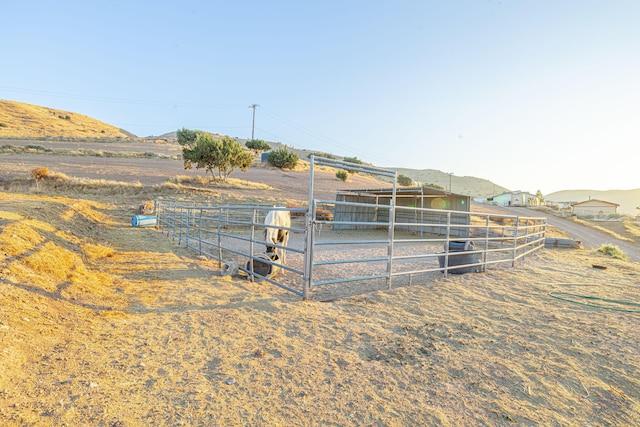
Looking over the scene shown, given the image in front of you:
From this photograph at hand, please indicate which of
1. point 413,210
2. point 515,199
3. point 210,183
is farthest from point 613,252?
point 515,199

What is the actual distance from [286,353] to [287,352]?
0.02 meters

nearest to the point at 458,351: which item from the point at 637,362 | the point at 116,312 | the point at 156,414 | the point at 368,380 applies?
the point at 368,380

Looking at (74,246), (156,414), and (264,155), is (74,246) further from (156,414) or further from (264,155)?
(264,155)

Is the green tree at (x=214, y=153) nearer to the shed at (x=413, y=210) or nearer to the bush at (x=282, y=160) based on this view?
the shed at (x=413, y=210)

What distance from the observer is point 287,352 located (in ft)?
9.20

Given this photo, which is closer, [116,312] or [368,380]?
[368,380]

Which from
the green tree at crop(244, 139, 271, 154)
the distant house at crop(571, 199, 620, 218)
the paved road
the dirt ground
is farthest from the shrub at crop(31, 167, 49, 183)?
the distant house at crop(571, 199, 620, 218)

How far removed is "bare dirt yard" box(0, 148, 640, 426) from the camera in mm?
2000

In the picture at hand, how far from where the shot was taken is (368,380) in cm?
242

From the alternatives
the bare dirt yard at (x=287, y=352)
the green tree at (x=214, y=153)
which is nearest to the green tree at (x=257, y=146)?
the green tree at (x=214, y=153)

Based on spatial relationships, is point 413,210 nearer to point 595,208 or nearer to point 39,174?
point 39,174

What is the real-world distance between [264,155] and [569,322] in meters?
48.2

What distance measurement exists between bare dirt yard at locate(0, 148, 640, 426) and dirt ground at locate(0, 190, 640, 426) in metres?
0.01

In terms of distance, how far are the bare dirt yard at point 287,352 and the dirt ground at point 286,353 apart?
0.01m
